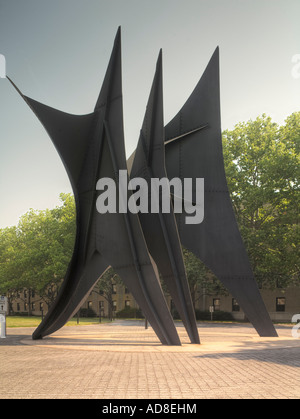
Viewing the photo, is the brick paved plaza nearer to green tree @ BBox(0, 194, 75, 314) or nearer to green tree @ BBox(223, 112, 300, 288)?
green tree @ BBox(223, 112, 300, 288)

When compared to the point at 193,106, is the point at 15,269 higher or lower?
lower

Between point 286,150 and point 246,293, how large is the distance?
Answer: 23.3 metres

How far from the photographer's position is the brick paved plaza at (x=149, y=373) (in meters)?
6.92

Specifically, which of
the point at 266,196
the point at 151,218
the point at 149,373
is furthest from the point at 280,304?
the point at 149,373

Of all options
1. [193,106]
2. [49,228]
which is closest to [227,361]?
[193,106]

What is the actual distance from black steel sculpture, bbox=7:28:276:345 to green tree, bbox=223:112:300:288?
20171mm

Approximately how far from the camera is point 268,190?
37.2 metres

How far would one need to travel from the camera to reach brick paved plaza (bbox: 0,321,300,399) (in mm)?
6918

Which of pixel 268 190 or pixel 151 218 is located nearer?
pixel 151 218

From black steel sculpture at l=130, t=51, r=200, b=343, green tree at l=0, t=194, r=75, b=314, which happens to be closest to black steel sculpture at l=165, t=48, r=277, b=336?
black steel sculpture at l=130, t=51, r=200, b=343

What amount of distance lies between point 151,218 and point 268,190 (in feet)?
77.1

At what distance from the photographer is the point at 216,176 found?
18000 millimetres

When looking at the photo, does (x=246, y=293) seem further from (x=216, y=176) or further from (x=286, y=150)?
(x=286, y=150)

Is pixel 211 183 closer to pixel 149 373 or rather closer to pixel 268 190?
pixel 149 373
